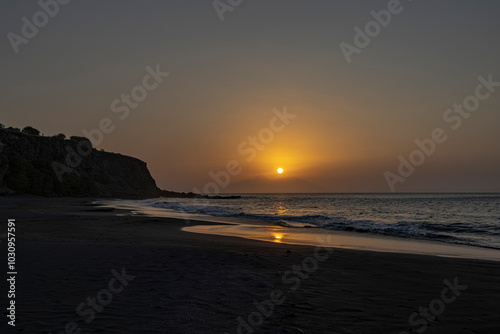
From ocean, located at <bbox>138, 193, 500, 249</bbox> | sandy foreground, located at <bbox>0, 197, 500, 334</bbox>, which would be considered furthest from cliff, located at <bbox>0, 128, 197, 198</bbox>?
sandy foreground, located at <bbox>0, 197, 500, 334</bbox>

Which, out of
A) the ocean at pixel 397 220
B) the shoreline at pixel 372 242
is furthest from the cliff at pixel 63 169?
the shoreline at pixel 372 242

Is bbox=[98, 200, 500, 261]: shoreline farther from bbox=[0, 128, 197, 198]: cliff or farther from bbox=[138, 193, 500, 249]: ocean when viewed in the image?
bbox=[0, 128, 197, 198]: cliff

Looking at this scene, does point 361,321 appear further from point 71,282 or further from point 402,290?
point 71,282

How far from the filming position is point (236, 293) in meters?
7.12

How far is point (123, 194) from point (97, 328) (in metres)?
117

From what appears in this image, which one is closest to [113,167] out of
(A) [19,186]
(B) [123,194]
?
(B) [123,194]

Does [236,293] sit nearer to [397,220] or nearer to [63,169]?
[397,220]

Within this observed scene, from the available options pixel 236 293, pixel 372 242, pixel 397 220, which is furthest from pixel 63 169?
pixel 236 293

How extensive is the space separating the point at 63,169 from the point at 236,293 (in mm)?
91854

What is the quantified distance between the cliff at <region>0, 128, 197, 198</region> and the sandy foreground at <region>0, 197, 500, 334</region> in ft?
210

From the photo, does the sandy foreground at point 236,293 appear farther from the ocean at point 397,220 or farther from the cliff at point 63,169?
the cliff at point 63,169

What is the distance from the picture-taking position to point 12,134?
85.8 meters

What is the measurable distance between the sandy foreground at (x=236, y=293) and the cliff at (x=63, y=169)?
64.0m

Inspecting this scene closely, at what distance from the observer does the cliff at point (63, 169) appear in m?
67.2
